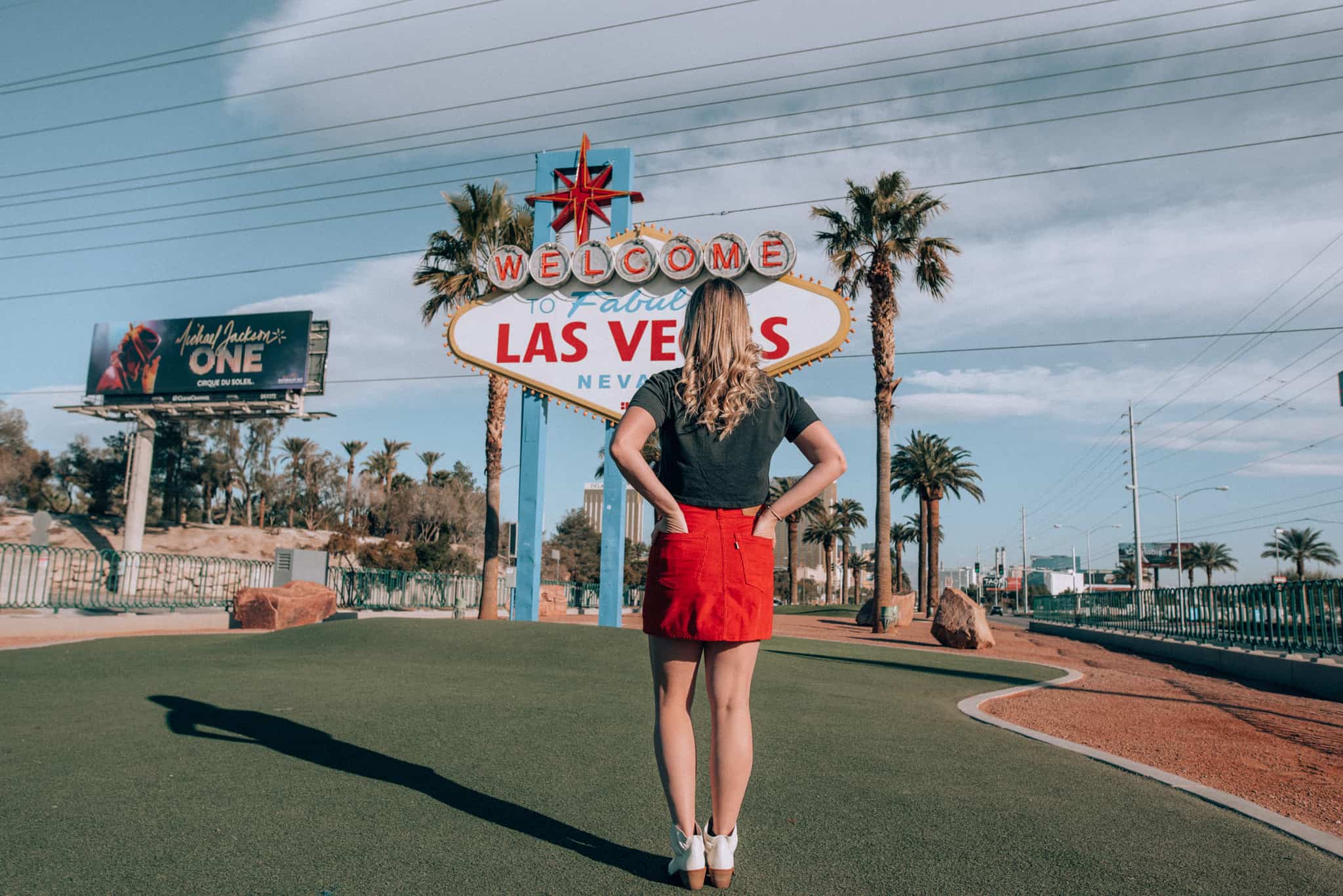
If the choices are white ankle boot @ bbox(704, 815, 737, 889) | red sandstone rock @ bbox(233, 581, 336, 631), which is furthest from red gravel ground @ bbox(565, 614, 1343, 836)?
red sandstone rock @ bbox(233, 581, 336, 631)

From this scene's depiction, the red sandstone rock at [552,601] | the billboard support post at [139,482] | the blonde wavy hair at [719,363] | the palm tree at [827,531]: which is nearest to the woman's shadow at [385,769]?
the blonde wavy hair at [719,363]

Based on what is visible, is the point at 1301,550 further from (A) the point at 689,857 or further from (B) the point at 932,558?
(A) the point at 689,857

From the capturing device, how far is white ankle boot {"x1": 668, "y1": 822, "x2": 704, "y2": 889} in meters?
2.61

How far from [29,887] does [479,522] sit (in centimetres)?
5575

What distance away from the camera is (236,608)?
16.9 m

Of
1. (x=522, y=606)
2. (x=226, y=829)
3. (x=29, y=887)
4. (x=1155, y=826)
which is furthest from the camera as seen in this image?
(x=522, y=606)

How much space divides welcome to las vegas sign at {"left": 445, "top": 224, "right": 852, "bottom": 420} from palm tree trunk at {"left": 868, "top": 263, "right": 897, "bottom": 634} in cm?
1172

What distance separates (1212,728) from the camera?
24.4 ft

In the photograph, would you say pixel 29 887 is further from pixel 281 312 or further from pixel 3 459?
pixel 3 459

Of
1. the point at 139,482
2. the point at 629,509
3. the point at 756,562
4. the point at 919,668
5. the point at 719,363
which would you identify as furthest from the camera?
the point at 629,509

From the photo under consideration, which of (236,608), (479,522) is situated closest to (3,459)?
(479,522)

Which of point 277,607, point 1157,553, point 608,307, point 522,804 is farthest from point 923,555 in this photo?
point 1157,553

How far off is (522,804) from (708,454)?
6.03 ft

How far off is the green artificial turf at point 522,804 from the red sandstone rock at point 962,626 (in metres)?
12.5
